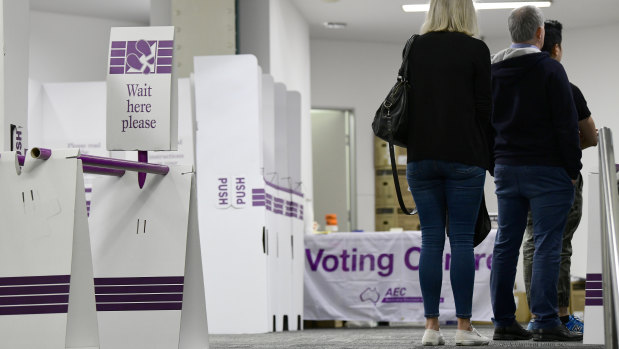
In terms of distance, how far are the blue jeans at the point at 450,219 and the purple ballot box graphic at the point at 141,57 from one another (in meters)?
1.09

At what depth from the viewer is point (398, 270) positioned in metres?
8.02

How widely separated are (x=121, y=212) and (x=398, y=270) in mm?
4695

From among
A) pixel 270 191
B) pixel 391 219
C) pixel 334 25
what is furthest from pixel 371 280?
pixel 334 25

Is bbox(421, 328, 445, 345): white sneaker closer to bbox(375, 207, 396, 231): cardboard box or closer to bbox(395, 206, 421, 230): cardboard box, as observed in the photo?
bbox(395, 206, 421, 230): cardboard box

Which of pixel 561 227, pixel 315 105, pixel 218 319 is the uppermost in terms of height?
pixel 315 105

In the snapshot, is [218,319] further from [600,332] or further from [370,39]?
[370,39]

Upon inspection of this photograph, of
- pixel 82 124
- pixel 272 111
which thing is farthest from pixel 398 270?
pixel 82 124

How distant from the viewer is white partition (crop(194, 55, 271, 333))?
6.93 meters

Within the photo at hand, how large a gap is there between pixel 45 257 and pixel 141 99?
2.83ft

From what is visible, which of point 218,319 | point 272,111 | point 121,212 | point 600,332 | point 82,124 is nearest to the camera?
point 121,212

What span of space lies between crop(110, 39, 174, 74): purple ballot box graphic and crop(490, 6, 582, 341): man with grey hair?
1.63 metres

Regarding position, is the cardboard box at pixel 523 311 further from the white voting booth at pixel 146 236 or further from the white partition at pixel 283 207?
the white voting booth at pixel 146 236

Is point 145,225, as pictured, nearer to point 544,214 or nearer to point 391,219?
point 544,214

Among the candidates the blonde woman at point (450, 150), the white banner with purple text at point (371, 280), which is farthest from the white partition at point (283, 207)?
the blonde woman at point (450, 150)
